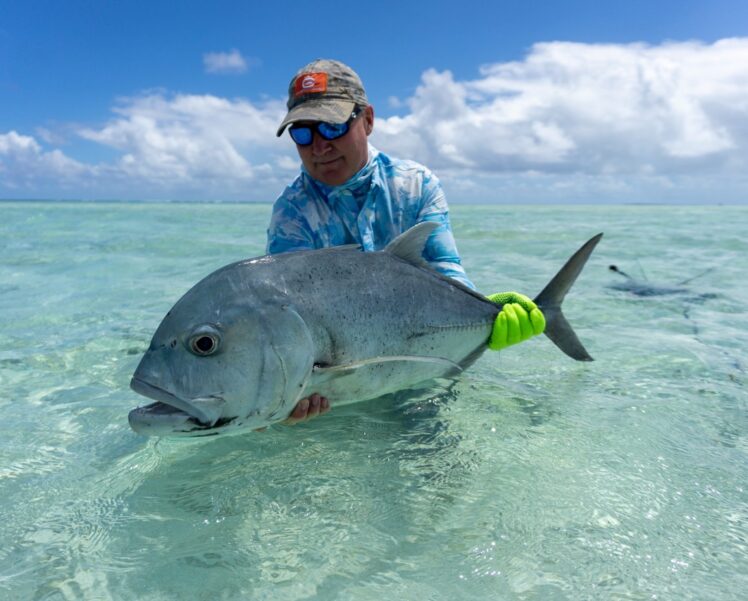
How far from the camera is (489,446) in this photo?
8.89 ft

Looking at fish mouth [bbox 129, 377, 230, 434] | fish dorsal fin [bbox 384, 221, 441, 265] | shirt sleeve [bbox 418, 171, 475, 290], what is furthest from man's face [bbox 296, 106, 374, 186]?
fish mouth [bbox 129, 377, 230, 434]

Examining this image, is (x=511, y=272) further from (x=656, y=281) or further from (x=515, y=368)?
(x=515, y=368)

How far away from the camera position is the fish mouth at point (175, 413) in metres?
1.86

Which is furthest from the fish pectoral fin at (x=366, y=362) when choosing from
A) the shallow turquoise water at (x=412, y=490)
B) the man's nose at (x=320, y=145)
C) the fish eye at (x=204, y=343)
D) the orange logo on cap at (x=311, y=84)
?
→ the orange logo on cap at (x=311, y=84)

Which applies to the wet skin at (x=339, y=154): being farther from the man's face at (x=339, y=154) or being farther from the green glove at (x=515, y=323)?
the green glove at (x=515, y=323)

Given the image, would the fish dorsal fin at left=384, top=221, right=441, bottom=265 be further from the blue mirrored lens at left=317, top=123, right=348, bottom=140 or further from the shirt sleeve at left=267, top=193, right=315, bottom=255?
the shirt sleeve at left=267, top=193, right=315, bottom=255

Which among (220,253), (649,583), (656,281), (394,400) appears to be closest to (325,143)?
(394,400)

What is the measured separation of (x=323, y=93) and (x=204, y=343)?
180 cm

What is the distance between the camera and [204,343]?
1903mm

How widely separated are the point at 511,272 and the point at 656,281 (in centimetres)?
205

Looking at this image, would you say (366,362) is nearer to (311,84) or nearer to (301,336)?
(301,336)

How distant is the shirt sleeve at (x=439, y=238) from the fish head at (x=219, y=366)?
1.53 meters

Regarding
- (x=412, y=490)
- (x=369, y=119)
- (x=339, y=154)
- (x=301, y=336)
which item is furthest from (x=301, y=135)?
(x=412, y=490)

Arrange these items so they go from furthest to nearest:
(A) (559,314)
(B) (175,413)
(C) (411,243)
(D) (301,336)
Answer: (A) (559,314)
(C) (411,243)
(D) (301,336)
(B) (175,413)
